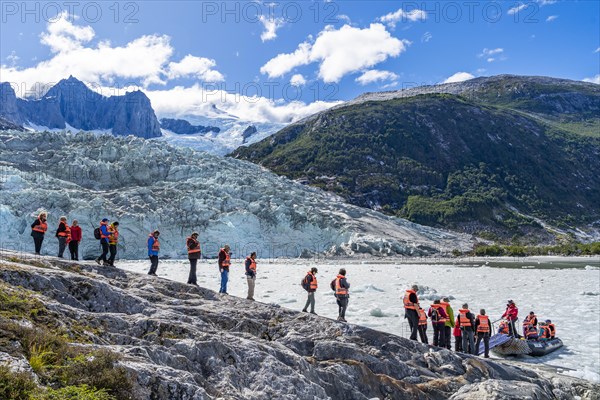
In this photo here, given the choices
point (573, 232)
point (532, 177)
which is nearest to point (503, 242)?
point (573, 232)

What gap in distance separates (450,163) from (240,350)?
163 meters

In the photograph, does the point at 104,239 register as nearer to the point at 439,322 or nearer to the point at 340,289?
the point at 340,289

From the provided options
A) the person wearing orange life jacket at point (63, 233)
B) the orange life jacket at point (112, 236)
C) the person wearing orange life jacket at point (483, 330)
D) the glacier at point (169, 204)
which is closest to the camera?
the orange life jacket at point (112, 236)

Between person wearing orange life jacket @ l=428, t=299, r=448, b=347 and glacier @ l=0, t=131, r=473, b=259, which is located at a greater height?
glacier @ l=0, t=131, r=473, b=259

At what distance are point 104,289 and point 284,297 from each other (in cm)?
1619

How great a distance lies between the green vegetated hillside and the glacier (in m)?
51.7

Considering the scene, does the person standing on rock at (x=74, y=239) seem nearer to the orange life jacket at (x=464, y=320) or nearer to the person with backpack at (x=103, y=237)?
the person with backpack at (x=103, y=237)

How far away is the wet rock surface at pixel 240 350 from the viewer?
282 inches

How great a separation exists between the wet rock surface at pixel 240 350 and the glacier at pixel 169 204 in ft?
149

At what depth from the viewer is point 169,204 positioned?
6169 centimetres

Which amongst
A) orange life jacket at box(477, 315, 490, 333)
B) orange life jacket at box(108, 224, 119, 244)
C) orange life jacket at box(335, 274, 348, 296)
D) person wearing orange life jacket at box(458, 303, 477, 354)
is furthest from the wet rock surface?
orange life jacket at box(335, 274, 348, 296)

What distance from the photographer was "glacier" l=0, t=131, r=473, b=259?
54.1m

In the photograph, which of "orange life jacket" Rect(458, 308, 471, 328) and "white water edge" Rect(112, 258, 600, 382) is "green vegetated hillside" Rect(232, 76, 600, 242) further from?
"orange life jacket" Rect(458, 308, 471, 328)

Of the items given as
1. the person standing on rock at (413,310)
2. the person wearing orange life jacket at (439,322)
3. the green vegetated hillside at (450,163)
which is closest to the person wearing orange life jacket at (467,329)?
the person wearing orange life jacket at (439,322)
